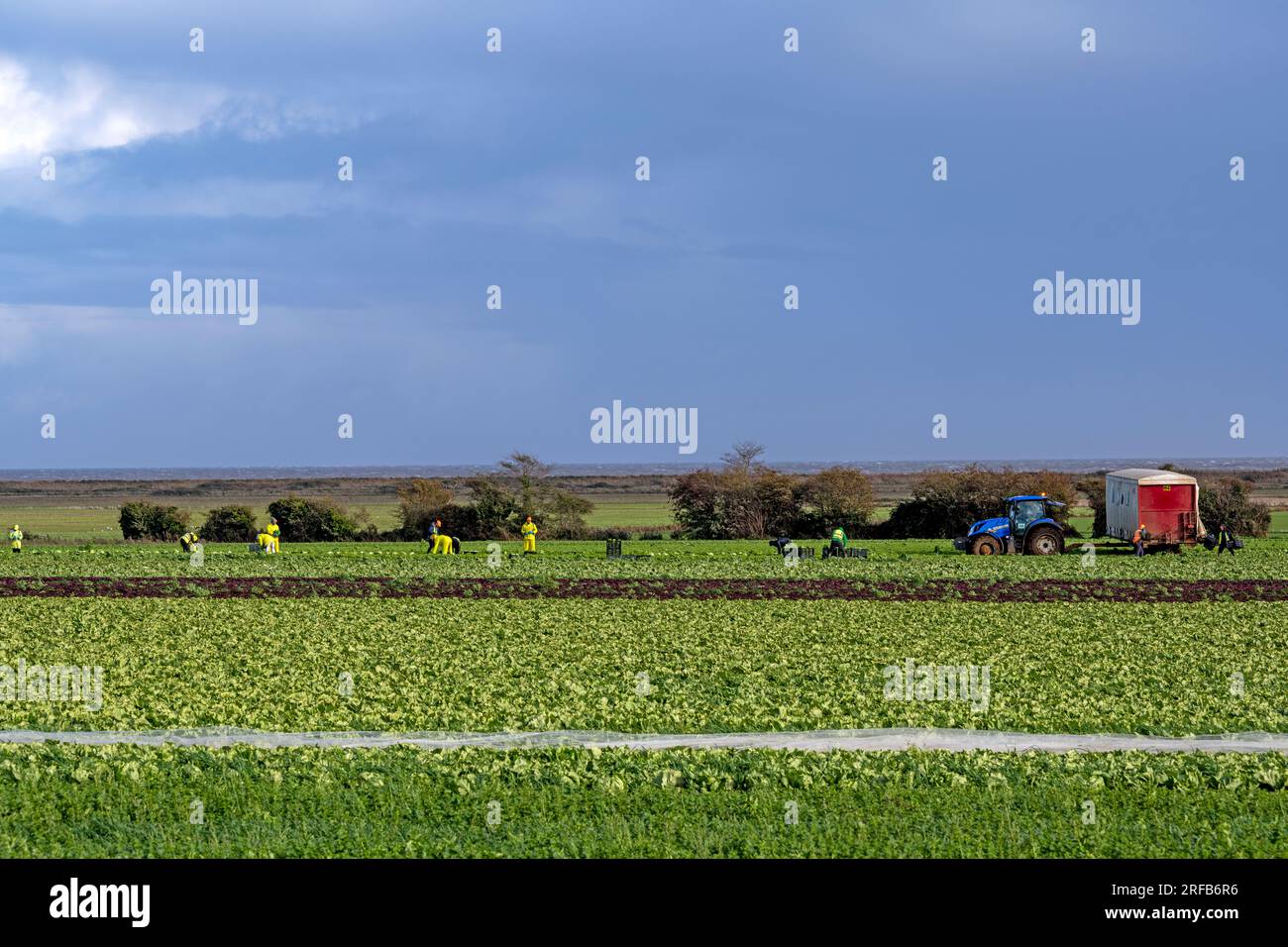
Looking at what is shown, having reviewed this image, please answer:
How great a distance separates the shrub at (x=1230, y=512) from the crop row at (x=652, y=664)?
131 feet

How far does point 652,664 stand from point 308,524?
181 ft

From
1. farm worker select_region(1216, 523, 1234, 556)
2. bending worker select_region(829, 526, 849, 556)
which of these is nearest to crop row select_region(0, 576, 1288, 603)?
bending worker select_region(829, 526, 849, 556)

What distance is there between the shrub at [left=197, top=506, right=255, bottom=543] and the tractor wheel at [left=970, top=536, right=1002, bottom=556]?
41066 mm

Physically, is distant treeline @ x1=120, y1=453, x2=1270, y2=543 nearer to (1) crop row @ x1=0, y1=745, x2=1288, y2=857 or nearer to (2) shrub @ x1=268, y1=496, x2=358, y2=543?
(2) shrub @ x1=268, y1=496, x2=358, y2=543

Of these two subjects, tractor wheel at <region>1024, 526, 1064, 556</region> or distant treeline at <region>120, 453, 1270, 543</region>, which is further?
distant treeline at <region>120, 453, 1270, 543</region>

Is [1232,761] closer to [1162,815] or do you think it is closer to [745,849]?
[1162,815]

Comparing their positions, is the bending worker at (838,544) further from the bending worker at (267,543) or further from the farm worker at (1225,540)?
the bending worker at (267,543)

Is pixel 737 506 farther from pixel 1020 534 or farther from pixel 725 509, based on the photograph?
pixel 1020 534

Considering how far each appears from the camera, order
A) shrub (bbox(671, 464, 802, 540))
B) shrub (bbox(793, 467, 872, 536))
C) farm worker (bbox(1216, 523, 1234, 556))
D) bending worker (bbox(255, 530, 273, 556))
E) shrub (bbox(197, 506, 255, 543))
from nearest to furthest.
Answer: farm worker (bbox(1216, 523, 1234, 556)), bending worker (bbox(255, 530, 273, 556)), shrub (bbox(197, 506, 255, 543)), shrub (bbox(793, 467, 872, 536)), shrub (bbox(671, 464, 802, 540))

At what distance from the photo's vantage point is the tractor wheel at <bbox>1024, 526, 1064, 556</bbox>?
168 ft

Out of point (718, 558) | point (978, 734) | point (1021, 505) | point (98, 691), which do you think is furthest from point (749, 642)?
point (1021, 505)

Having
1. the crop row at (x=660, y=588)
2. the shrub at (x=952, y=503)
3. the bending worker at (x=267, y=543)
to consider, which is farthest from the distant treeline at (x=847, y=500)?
the crop row at (x=660, y=588)

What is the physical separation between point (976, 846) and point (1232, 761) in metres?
4.54

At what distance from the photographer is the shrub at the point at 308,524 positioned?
7356 centimetres
